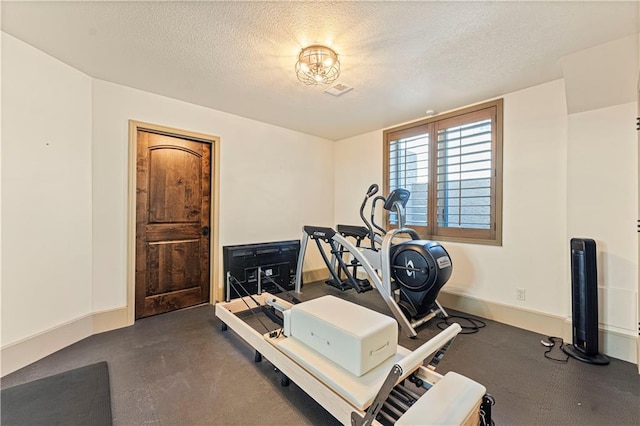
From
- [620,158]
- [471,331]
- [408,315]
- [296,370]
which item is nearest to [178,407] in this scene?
[296,370]

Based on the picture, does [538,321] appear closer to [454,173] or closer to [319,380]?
[454,173]

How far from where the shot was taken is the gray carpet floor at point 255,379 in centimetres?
162

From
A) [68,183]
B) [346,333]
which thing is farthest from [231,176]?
[346,333]

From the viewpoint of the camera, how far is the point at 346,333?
1.52 metres

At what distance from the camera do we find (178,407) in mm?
1682

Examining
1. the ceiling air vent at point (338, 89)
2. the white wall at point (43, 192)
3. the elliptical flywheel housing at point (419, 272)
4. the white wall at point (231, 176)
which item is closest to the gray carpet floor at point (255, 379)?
the elliptical flywheel housing at point (419, 272)

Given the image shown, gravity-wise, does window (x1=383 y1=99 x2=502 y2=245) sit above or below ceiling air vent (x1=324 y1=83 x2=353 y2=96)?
below

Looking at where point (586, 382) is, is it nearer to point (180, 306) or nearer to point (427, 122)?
point (427, 122)

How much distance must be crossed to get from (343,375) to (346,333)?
22 centimetres

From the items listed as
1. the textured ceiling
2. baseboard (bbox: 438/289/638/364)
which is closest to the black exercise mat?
the textured ceiling

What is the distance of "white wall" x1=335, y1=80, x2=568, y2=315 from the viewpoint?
2672mm

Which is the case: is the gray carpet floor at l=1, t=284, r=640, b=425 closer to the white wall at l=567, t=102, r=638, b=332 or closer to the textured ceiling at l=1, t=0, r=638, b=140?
the white wall at l=567, t=102, r=638, b=332

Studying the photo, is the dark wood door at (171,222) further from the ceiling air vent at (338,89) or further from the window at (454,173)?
the window at (454,173)

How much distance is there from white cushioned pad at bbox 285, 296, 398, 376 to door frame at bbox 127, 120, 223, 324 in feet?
6.52
